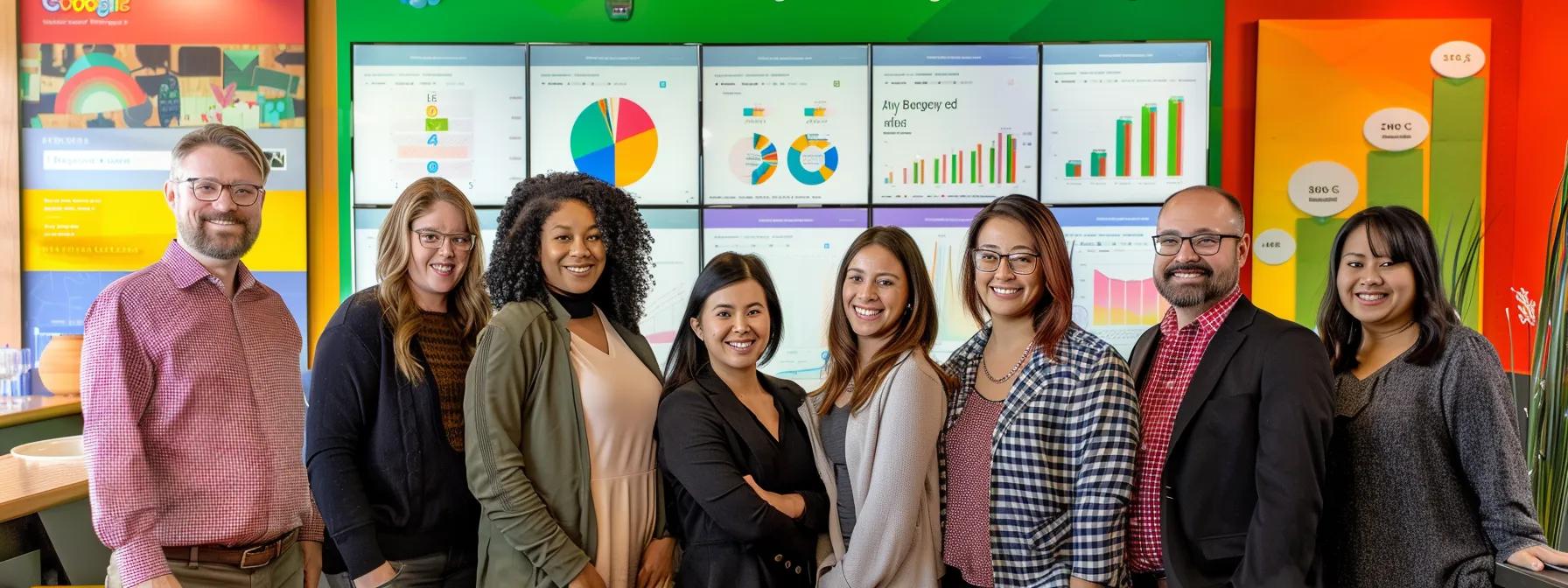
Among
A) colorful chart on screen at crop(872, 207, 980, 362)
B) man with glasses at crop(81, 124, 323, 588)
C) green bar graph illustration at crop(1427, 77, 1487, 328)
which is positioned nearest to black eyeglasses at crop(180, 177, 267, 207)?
man with glasses at crop(81, 124, 323, 588)

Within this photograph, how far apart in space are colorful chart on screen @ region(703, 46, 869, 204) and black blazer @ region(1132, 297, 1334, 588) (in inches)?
101

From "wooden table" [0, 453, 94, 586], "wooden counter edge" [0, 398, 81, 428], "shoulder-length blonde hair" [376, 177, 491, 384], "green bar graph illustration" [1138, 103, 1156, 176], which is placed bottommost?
"wooden table" [0, 453, 94, 586]

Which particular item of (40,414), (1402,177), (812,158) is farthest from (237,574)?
(1402,177)

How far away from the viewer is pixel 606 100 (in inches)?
170

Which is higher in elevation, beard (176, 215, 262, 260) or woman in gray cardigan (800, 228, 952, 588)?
beard (176, 215, 262, 260)

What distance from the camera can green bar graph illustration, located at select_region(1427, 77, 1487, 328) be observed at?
13.9 feet

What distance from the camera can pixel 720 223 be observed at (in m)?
Answer: 4.38

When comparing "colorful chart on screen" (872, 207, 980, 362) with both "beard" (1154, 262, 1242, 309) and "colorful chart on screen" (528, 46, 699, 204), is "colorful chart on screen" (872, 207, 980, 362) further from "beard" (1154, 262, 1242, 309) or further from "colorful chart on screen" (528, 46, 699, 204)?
"beard" (1154, 262, 1242, 309)

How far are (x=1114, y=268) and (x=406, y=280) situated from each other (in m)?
3.26

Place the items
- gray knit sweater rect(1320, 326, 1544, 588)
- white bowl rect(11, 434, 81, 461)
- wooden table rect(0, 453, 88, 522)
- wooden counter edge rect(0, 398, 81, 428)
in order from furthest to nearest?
1. wooden counter edge rect(0, 398, 81, 428)
2. white bowl rect(11, 434, 81, 461)
3. wooden table rect(0, 453, 88, 522)
4. gray knit sweater rect(1320, 326, 1544, 588)

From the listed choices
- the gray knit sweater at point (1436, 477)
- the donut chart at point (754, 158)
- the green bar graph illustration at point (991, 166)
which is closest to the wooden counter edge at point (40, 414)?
the donut chart at point (754, 158)

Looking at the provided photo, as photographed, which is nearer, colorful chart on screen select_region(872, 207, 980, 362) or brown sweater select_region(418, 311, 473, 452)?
brown sweater select_region(418, 311, 473, 452)

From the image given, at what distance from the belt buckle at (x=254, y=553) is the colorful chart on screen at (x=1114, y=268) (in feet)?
11.3

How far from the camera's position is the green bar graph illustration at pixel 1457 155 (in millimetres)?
4246
